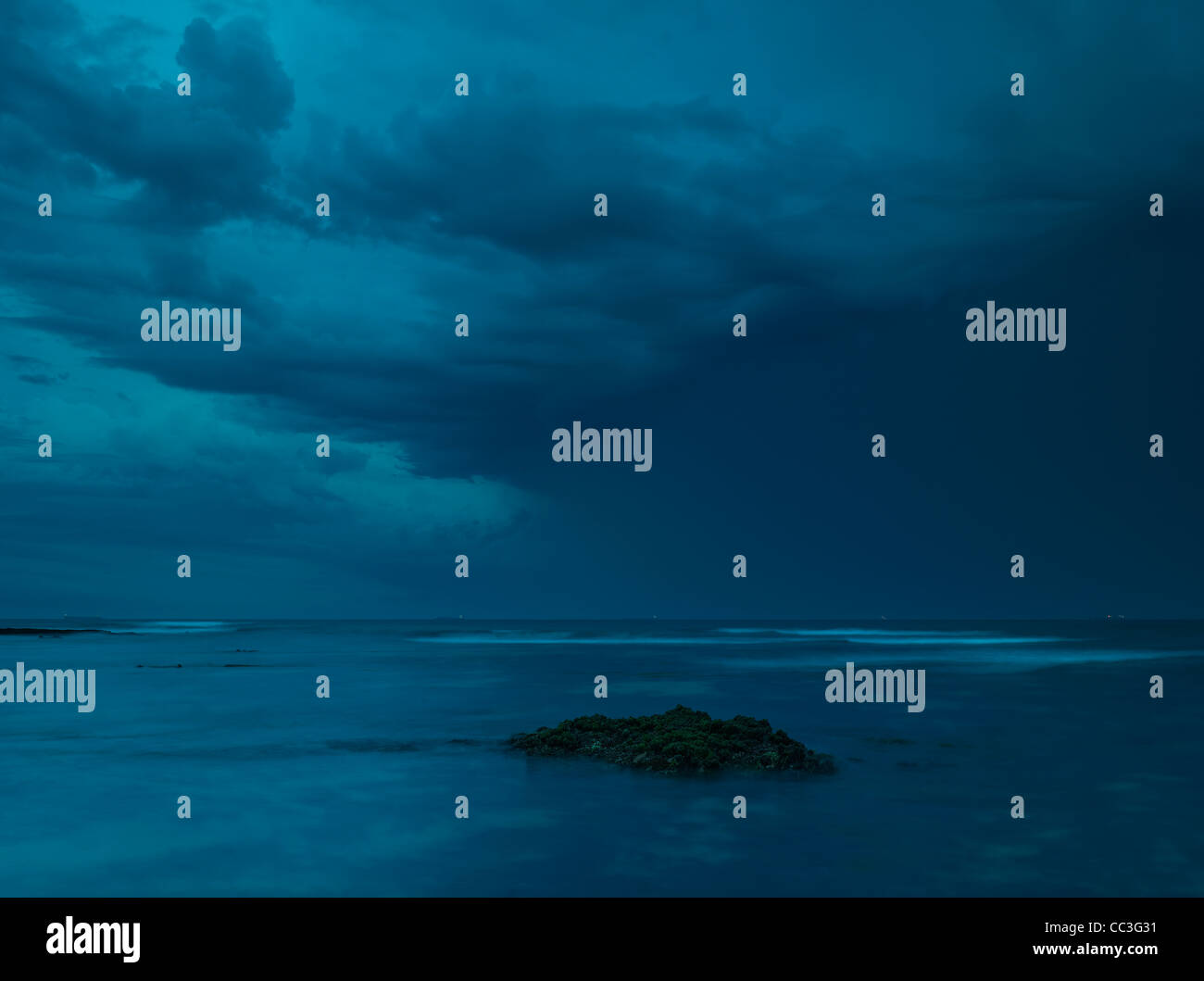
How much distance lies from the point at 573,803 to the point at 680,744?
11.0ft

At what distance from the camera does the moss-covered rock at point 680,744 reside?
19.0 metres

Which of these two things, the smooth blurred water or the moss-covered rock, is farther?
the moss-covered rock

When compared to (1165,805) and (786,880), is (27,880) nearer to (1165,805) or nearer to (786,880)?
(786,880)

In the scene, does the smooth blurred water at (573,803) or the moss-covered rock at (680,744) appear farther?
the moss-covered rock at (680,744)

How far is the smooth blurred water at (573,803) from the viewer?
14.4m

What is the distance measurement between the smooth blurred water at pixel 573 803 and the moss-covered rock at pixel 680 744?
52 centimetres

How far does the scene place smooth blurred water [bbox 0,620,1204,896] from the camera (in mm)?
14367

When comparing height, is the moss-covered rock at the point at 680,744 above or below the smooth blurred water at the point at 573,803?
above

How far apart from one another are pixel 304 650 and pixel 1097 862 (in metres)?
72.9

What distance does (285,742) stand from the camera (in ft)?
86.0

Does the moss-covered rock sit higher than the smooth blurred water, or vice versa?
the moss-covered rock

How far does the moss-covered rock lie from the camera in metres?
19.0

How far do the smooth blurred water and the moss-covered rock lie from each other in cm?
52
